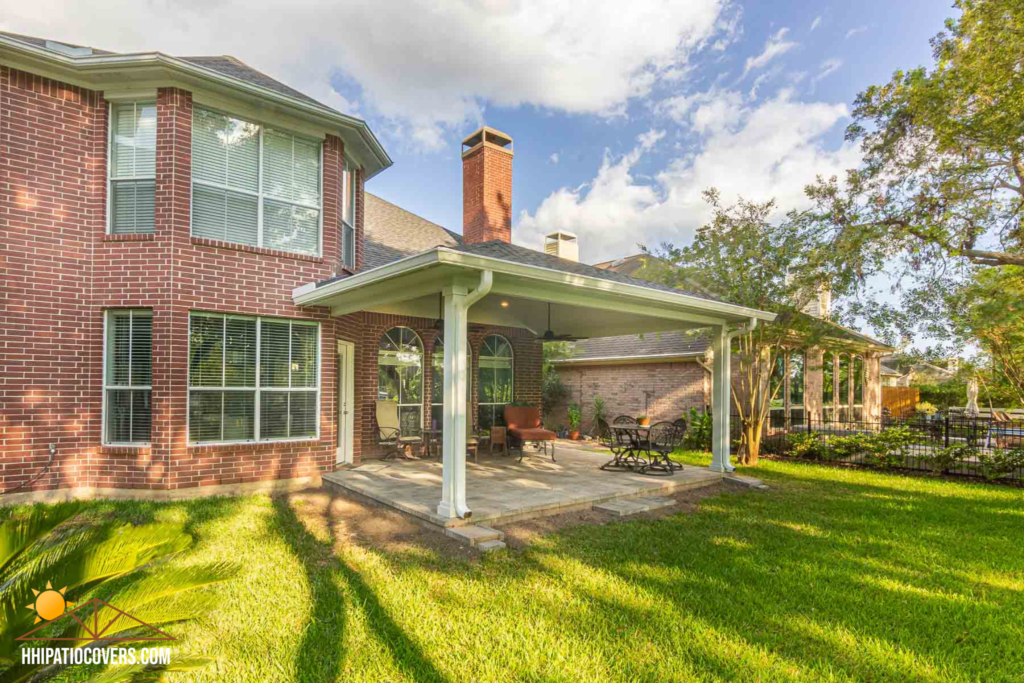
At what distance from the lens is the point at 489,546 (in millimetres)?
5121

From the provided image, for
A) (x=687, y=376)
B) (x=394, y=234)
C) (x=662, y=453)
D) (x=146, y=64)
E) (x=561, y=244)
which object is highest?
(x=561, y=244)

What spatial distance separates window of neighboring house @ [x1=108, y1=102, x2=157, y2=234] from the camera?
7012mm

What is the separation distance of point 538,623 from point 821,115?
14012mm

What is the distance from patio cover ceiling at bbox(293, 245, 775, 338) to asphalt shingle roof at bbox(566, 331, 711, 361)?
3.81 m

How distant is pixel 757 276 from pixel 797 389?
6.00m

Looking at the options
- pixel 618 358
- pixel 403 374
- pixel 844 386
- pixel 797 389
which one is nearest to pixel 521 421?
pixel 403 374

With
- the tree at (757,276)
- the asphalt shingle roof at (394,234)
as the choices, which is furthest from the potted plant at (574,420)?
the asphalt shingle roof at (394,234)

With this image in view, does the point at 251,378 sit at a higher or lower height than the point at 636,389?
higher

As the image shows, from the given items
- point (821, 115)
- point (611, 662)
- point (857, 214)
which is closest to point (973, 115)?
point (857, 214)

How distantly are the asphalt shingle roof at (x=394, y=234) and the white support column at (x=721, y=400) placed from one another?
17.8ft

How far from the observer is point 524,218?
33.4 m

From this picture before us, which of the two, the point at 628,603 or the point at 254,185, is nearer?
the point at 628,603

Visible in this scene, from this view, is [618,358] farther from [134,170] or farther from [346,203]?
[134,170]

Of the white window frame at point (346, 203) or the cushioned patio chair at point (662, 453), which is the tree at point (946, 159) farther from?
the white window frame at point (346, 203)
